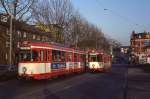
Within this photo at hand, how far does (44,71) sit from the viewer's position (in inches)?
1104

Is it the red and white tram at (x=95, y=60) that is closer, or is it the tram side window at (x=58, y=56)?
the tram side window at (x=58, y=56)

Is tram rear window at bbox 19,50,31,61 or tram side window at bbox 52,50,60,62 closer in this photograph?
tram rear window at bbox 19,50,31,61

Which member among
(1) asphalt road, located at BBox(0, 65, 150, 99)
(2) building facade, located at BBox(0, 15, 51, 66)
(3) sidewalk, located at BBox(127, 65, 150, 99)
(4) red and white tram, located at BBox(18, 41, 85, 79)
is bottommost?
(3) sidewalk, located at BBox(127, 65, 150, 99)

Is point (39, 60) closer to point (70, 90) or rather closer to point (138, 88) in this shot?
point (70, 90)

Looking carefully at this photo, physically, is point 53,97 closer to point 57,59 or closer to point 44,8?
point 57,59

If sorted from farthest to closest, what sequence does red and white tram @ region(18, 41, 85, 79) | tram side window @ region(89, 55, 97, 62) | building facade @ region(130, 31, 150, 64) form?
building facade @ region(130, 31, 150, 64) < tram side window @ region(89, 55, 97, 62) < red and white tram @ region(18, 41, 85, 79)

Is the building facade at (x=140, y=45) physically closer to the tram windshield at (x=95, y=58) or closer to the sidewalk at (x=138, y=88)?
the tram windshield at (x=95, y=58)

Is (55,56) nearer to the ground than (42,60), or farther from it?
farther from it

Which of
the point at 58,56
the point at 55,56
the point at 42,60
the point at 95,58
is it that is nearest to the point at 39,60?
the point at 42,60

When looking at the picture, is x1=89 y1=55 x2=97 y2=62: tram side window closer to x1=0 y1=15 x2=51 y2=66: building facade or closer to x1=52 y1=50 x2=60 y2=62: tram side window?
x1=0 y1=15 x2=51 y2=66: building facade

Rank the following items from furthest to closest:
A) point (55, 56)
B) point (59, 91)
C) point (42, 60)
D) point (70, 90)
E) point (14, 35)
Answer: point (14, 35) < point (55, 56) < point (42, 60) < point (70, 90) < point (59, 91)

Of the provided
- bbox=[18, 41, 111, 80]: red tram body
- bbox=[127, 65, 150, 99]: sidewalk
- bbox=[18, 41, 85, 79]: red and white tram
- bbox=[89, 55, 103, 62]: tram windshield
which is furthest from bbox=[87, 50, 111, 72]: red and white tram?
bbox=[18, 41, 85, 79]: red and white tram

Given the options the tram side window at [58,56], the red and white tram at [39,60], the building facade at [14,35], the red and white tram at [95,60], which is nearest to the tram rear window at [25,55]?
the red and white tram at [39,60]

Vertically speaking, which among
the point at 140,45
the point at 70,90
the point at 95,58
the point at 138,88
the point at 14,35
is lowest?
the point at 138,88
